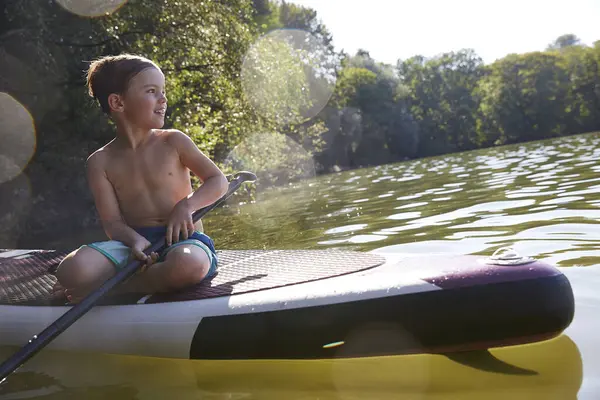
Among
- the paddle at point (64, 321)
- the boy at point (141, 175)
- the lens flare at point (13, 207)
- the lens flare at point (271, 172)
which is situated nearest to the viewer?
the paddle at point (64, 321)

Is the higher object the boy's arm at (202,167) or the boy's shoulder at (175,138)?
the boy's shoulder at (175,138)

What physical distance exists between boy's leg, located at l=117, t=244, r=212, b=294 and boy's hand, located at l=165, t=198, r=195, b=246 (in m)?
0.06

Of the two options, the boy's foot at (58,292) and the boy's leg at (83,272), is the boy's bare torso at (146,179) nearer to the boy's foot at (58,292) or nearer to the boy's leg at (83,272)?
the boy's leg at (83,272)

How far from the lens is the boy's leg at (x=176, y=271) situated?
2.56 metres

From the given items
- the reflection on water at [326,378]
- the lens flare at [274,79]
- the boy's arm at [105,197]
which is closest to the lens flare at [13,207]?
the lens flare at [274,79]

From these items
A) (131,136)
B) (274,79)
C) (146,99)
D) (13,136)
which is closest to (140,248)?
(131,136)

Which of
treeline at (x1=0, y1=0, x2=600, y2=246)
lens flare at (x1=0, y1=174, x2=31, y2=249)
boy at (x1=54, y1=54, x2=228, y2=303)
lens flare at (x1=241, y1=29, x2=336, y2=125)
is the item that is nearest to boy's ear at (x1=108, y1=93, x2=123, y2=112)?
boy at (x1=54, y1=54, x2=228, y2=303)

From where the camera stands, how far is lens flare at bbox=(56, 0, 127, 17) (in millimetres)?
9367

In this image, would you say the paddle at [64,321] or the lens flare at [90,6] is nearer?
the paddle at [64,321]

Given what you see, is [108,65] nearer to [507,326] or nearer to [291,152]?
[507,326]

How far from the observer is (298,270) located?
2.62 meters

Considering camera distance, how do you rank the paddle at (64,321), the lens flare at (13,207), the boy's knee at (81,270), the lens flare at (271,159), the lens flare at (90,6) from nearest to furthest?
the paddle at (64,321) < the boy's knee at (81,270) < the lens flare at (13,207) < the lens flare at (90,6) < the lens flare at (271,159)

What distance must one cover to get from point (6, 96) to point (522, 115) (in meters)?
43.7

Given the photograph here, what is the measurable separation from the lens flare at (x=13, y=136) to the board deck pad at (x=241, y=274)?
6.26 m
